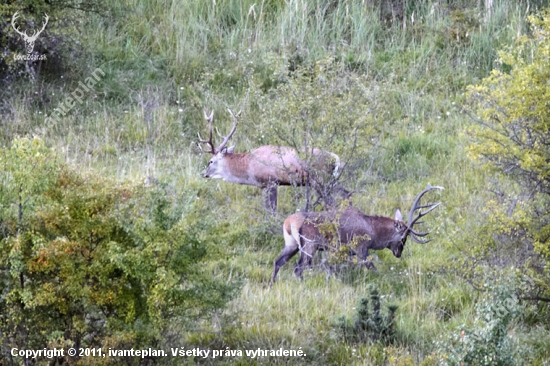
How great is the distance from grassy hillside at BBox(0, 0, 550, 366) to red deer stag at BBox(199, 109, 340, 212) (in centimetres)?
19

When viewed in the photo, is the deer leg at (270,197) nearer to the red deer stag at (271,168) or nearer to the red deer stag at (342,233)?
the red deer stag at (271,168)

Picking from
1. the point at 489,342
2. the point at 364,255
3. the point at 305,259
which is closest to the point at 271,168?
the point at 305,259

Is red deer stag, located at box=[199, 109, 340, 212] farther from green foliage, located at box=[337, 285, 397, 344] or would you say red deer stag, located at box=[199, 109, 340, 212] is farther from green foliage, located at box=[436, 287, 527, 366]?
green foliage, located at box=[436, 287, 527, 366]

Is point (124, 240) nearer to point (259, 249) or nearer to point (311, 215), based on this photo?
point (311, 215)

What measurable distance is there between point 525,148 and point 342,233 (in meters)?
1.96

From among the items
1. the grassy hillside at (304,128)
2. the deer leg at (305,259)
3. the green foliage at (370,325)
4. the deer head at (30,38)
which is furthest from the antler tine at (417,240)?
the deer head at (30,38)

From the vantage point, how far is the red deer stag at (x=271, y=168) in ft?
31.7

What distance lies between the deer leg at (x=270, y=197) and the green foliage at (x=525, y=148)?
258cm

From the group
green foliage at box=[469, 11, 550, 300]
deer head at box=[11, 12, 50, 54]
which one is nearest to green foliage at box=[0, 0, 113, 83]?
deer head at box=[11, 12, 50, 54]

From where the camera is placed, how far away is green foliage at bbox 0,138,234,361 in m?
5.94

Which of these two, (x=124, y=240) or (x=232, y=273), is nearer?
(x=124, y=240)

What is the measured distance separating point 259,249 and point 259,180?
1012 mm

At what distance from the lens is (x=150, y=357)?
20.4 feet

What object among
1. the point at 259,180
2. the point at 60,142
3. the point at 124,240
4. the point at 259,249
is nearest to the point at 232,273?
the point at 259,249
